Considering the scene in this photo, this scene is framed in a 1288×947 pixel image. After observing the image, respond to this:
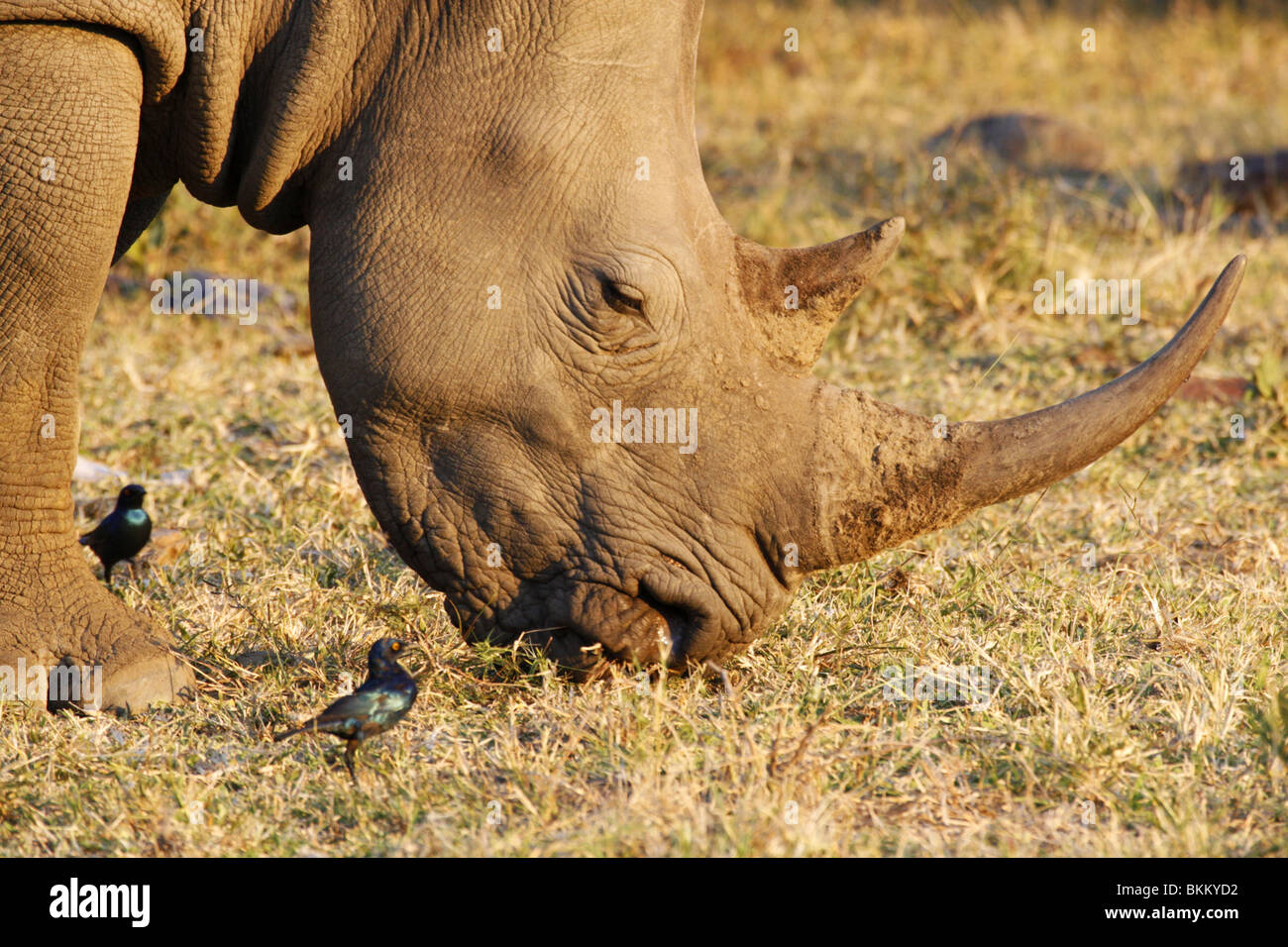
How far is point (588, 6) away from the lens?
3609 millimetres

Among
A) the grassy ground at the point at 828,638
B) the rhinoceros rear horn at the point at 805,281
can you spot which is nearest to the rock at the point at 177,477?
the grassy ground at the point at 828,638

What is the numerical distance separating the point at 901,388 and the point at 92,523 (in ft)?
10.3

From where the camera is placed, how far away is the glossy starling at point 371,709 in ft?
10.8

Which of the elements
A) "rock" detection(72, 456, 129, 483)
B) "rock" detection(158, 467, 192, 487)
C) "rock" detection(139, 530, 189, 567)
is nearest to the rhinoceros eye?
"rock" detection(139, 530, 189, 567)

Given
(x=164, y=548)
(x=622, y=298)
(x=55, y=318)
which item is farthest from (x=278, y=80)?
(x=164, y=548)

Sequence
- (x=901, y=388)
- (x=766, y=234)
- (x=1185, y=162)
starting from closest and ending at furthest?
(x=901, y=388)
(x=766, y=234)
(x=1185, y=162)

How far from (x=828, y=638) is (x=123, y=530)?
1.95 m

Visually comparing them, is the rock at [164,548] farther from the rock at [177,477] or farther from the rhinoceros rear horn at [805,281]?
the rhinoceros rear horn at [805,281]

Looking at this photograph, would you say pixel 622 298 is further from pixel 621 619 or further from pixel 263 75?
pixel 263 75

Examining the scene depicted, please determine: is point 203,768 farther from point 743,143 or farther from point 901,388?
point 743,143

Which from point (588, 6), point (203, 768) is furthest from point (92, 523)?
point (588, 6)

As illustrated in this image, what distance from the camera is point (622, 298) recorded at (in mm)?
3596

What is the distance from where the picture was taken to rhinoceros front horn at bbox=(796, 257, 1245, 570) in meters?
3.52

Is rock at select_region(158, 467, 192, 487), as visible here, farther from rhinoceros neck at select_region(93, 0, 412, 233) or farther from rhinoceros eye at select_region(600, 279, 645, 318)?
rhinoceros eye at select_region(600, 279, 645, 318)
